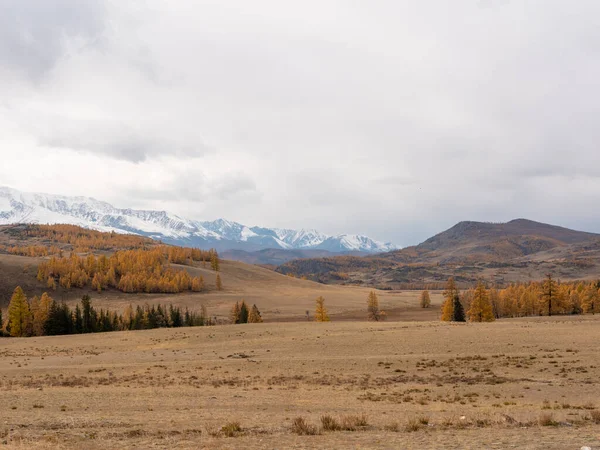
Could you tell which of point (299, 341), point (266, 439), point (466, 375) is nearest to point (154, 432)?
point (266, 439)

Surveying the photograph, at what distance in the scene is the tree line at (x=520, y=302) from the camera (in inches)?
3372

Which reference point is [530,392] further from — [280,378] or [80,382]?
[80,382]

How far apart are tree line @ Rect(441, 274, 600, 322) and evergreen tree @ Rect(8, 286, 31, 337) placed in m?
85.5

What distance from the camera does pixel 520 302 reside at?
111 meters

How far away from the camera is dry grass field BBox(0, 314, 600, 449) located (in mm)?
15883

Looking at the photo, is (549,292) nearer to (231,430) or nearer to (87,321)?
(231,430)

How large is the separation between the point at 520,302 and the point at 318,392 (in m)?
100

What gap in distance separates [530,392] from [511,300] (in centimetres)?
9578

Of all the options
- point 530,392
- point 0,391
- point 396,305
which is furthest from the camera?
point 396,305

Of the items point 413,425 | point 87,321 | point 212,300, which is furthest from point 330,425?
point 212,300

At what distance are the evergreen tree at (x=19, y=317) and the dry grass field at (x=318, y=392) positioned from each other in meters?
31.7

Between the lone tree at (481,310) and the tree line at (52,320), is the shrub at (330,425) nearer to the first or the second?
the lone tree at (481,310)

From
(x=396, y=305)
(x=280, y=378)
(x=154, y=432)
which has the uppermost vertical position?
(x=154, y=432)

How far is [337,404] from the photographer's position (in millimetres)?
23984
